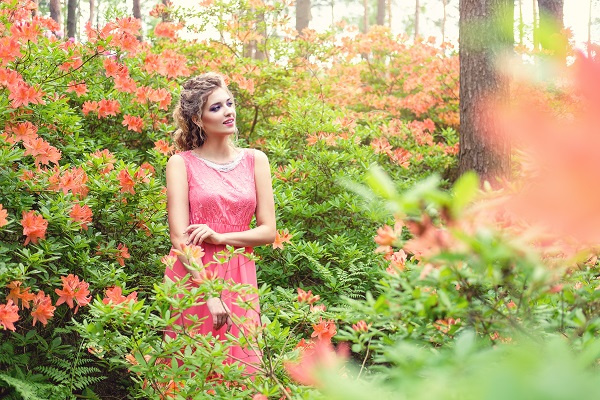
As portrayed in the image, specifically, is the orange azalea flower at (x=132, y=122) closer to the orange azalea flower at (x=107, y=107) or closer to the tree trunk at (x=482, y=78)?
the orange azalea flower at (x=107, y=107)

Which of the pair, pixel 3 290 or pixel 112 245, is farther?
pixel 112 245

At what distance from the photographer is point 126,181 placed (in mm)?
3543

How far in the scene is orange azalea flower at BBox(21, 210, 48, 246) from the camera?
2.96 meters

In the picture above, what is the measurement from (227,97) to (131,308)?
1.28m

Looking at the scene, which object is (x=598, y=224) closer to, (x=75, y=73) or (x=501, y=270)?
(x=501, y=270)

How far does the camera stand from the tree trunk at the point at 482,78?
4910mm

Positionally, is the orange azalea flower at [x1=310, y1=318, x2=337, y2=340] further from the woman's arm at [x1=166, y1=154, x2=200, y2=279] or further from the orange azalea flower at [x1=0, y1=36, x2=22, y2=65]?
the orange azalea flower at [x1=0, y1=36, x2=22, y2=65]

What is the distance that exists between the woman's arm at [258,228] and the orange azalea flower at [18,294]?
2.57ft

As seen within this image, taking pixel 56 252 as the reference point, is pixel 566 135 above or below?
above

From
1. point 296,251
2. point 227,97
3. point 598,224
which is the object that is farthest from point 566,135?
point 296,251

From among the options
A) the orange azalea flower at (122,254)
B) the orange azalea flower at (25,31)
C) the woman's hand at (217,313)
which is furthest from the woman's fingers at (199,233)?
the orange azalea flower at (25,31)

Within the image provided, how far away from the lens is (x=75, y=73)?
450 cm

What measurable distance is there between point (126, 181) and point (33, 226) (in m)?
0.68

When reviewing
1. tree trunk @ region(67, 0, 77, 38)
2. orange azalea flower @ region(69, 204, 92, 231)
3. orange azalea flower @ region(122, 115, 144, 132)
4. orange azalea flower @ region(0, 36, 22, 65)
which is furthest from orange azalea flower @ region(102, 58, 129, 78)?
tree trunk @ region(67, 0, 77, 38)
